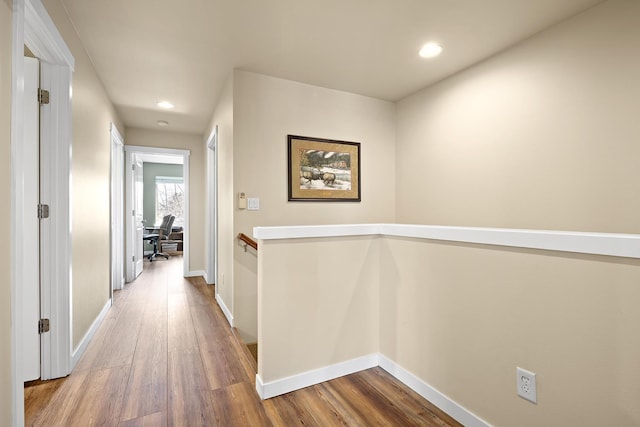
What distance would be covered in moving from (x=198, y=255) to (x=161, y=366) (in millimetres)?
3324

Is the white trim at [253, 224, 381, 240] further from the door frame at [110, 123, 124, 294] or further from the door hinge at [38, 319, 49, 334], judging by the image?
the door frame at [110, 123, 124, 294]

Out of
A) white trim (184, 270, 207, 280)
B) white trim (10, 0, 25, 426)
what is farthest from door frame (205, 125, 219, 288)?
white trim (10, 0, 25, 426)

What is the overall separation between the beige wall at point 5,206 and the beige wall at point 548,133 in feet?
10.00

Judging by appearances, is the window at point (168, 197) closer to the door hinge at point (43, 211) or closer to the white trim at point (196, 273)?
the white trim at point (196, 273)

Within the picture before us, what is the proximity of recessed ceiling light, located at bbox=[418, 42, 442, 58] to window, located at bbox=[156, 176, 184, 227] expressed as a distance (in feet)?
26.3

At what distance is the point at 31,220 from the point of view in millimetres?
1918

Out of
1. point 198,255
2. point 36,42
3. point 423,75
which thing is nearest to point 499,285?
point 423,75

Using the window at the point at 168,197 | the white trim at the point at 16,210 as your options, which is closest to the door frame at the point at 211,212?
the white trim at the point at 16,210

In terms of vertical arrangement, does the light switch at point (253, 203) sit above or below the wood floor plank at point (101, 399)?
above

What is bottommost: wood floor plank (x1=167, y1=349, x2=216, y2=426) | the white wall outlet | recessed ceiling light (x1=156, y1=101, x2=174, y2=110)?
wood floor plank (x1=167, y1=349, x2=216, y2=426)

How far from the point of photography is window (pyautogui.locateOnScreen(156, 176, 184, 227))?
344 inches

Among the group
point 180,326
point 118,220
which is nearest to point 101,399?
point 180,326

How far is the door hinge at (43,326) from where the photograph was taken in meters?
1.96

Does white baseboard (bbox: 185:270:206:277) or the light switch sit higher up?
the light switch
